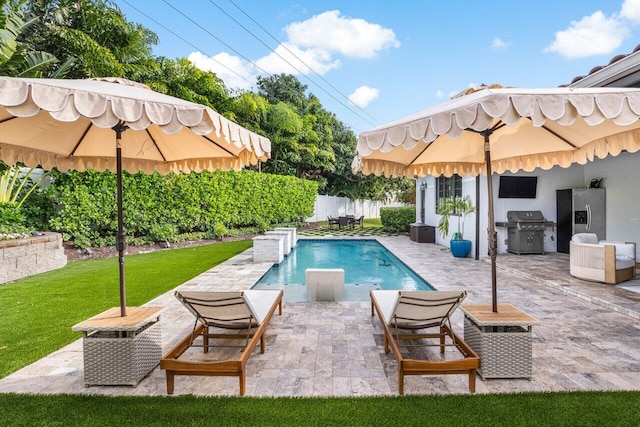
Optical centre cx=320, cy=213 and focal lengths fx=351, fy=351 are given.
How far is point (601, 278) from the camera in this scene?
23.7 feet

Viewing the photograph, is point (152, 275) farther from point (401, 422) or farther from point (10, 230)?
point (401, 422)

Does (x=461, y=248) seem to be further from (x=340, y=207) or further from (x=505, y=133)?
(x=340, y=207)

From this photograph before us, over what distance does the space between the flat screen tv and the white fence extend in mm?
17168

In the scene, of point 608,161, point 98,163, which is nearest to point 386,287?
→ point 98,163

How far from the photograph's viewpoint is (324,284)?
6.72 metres

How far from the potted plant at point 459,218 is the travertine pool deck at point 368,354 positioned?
4.00m

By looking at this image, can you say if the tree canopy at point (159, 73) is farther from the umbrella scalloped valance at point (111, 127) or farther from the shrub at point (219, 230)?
the umbrella scalloped valance at point (111, 127)

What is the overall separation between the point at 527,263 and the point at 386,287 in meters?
4.31

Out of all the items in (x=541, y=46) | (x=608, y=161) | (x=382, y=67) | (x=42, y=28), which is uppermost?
(x=382, y=67)

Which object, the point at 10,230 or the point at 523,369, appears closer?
the point at 523,369

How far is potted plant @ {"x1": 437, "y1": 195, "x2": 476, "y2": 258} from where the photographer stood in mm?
11547

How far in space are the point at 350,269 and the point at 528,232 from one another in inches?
229

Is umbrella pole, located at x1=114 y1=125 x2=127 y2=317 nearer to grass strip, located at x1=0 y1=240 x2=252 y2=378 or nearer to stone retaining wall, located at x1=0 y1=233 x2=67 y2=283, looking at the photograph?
grass strip, located at x1=0 y1=240 x2=252 y2=378

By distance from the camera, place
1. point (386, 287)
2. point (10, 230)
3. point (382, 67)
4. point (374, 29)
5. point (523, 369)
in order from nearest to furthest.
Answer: point (523, 369) → point (386, 287) → point (10, 230) → point (374, 29) → point (382, 67)
